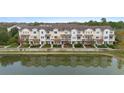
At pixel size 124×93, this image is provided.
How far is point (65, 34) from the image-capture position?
6422 millimetres

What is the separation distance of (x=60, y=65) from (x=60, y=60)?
0.25 m

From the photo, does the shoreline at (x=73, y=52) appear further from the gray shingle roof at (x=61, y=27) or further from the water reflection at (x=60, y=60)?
the gray shingle roof at (x=61, y=27)

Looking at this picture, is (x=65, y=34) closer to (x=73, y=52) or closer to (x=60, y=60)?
(x=73, y=52)

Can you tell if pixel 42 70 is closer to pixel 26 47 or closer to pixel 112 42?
pixel 26 47

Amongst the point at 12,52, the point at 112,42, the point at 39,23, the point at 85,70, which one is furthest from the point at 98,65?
the point at 12,52

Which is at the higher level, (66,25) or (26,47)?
(66,25)

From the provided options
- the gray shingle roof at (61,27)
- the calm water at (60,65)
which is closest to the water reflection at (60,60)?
the calm water at (60,65)

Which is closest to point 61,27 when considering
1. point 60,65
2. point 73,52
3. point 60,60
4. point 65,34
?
point 65,34

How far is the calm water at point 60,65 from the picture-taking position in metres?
5.25

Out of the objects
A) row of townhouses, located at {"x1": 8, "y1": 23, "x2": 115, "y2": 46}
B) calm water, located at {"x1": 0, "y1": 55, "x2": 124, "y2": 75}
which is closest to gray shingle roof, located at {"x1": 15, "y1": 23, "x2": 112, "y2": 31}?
row of townhouses, located at {"x1": 8, "y1": 23, "x2": 115, "y2": 46}

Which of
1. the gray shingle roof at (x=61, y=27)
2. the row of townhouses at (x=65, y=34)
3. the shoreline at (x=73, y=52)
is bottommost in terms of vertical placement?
the shoreline at (x=73, y=52)

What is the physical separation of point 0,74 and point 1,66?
527 millimetres
